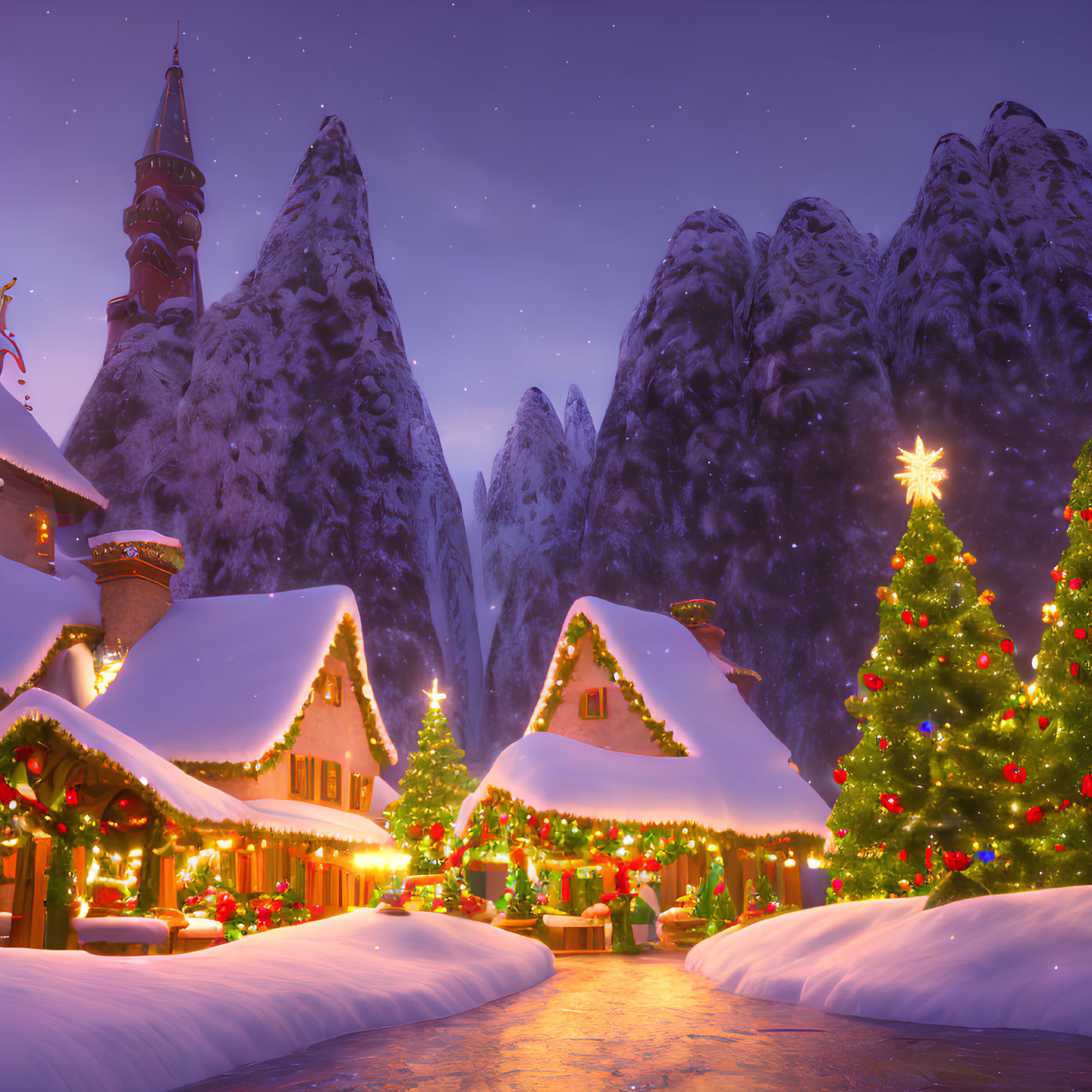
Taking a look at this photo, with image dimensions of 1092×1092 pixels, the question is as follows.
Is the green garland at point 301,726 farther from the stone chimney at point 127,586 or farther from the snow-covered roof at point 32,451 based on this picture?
the snow-covered roof at point 32,451

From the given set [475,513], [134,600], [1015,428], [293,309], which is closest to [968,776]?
[134,600]

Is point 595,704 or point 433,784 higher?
point 595,704

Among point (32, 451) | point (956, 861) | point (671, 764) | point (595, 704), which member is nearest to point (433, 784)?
point (595, 704)

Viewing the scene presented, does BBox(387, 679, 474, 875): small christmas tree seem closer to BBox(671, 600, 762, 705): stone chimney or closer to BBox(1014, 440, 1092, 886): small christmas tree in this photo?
BBox(671, 600, 762, 705): stone chimney

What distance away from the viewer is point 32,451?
30156 millimetres

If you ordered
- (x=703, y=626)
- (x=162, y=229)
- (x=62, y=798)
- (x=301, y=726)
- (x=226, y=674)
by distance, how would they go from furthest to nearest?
(x=162, y=229) < (x=703, y=626) < (x=226, y=674) < (x=301, y=726) < (x=62, y=798)

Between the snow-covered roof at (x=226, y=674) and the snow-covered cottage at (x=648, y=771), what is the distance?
4846mm

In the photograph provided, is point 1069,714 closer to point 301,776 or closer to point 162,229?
point 301,776

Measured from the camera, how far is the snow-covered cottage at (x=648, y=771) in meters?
19.3

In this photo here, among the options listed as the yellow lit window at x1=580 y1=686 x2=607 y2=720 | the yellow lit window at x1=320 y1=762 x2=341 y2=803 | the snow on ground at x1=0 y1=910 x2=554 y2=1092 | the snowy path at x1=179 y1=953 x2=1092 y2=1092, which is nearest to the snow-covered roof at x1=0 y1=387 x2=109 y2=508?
the yellow lit window at x1=320 y1=762 x2=341 y2=803

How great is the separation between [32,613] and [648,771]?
15203 millimetres

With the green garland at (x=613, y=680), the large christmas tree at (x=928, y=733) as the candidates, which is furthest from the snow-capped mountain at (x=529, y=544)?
the large christmas tree at (x=928, y=733)

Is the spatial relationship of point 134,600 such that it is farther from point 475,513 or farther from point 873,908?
point 475,513

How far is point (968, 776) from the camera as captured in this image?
12289mm
